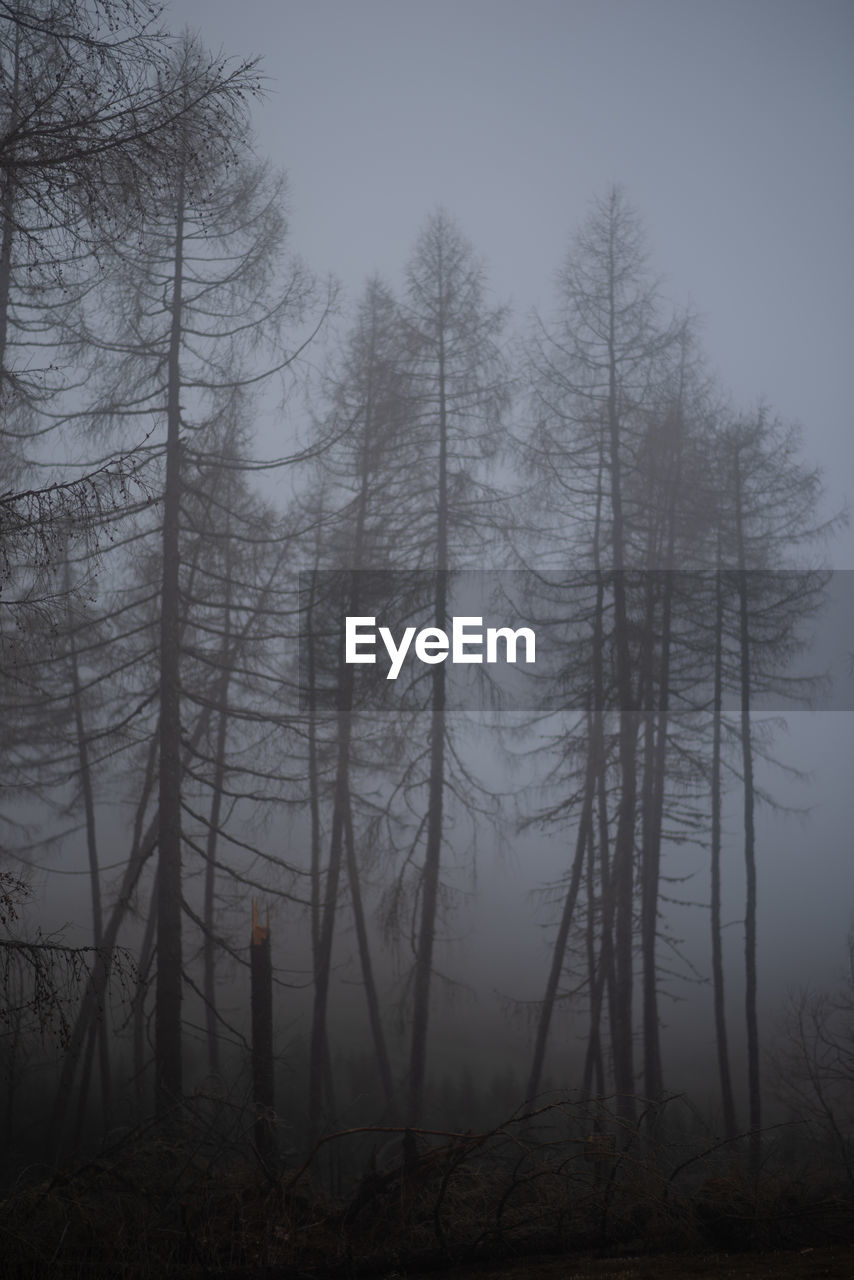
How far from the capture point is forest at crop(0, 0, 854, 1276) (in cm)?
765

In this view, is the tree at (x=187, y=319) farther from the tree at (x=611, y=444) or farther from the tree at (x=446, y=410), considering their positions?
the tree at (x=611, y=444)

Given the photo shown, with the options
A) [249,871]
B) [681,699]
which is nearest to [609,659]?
[681,699]

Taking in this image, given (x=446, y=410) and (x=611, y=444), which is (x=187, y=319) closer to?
(x=446, y=410)

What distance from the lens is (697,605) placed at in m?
10.2

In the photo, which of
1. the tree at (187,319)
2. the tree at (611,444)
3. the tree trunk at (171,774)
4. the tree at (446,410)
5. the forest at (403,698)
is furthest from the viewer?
the tree at (611,444)

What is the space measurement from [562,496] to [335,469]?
292cm

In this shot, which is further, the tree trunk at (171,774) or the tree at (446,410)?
the tree at (446,410)

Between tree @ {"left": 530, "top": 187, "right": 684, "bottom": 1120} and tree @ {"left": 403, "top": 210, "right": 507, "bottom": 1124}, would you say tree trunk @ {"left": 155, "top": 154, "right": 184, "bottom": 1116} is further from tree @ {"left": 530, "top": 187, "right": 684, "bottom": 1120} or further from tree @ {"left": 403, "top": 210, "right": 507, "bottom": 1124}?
tree @ {"left": 530, "top": 187, "right": 684, "bottom": 1120}

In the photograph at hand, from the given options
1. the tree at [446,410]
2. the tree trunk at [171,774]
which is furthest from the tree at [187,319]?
the tree at [446,410]

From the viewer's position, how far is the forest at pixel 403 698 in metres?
7.65

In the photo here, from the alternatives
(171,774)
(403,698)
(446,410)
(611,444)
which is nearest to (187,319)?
(446,410)

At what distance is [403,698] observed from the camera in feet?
30.1

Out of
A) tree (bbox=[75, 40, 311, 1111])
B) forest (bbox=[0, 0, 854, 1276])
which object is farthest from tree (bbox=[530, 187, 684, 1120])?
tree (bbox=[75, 40, 311, 1111])

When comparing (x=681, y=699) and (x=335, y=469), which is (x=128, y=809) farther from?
(x=681, y=699)
